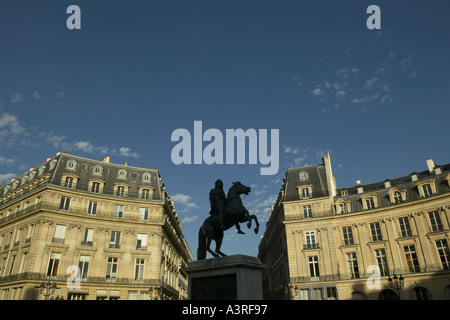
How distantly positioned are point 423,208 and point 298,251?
1671cm

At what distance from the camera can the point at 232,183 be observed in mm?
11359

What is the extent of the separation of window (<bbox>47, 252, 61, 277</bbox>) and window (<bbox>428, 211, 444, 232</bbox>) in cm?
4550

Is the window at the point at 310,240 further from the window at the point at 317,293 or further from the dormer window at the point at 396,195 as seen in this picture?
the dormer window at the point at 396,195

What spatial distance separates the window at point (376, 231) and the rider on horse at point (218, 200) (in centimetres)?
3719

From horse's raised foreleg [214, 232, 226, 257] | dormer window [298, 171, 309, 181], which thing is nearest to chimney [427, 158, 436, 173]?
dormer window [298, 171, 309, 181]

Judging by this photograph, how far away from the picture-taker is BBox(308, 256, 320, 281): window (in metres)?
41.8

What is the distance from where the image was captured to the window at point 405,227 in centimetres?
4005

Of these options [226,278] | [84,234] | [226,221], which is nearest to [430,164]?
[226,221]

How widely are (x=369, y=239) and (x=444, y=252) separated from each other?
27.0 ft

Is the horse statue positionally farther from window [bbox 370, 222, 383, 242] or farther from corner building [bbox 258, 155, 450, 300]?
window [bbox 370, 222, 383, 242]

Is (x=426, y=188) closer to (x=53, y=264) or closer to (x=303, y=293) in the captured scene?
(x=303, y=293)
